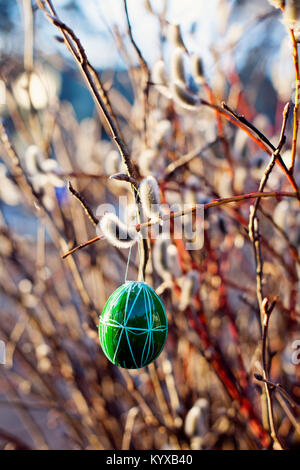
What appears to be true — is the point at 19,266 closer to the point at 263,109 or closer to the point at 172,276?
the point at 172,276

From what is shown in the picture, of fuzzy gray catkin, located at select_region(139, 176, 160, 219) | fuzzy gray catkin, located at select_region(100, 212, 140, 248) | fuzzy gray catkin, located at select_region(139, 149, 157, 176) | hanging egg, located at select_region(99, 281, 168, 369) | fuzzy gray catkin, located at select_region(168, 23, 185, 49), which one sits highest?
fuzzy gray catkin, located at select_region(168, 23, 185, 49)

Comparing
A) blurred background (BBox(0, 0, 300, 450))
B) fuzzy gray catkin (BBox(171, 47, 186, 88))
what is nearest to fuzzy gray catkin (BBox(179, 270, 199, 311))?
blurred background (BBox(0, 0, 300, 450))

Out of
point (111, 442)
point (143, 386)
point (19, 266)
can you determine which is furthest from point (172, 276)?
point (143, 386)

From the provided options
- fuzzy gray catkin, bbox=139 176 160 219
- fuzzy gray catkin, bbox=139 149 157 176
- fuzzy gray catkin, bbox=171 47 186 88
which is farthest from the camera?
fuzzy gray catkin, bbox=139 149 157 176

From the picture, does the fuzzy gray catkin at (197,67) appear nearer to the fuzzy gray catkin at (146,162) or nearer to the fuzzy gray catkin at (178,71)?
the fuzzy gray catkin at (178,71)

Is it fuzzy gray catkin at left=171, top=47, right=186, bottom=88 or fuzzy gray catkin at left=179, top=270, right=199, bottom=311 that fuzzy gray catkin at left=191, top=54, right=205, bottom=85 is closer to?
fuzzy gray catkin at left=171, top=47, right=186, bottom=88

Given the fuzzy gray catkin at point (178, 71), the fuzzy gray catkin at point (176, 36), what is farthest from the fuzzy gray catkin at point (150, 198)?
the fuzzy gray catkin at point (176, 36)

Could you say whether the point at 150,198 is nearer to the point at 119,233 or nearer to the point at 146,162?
the point at 119,233
